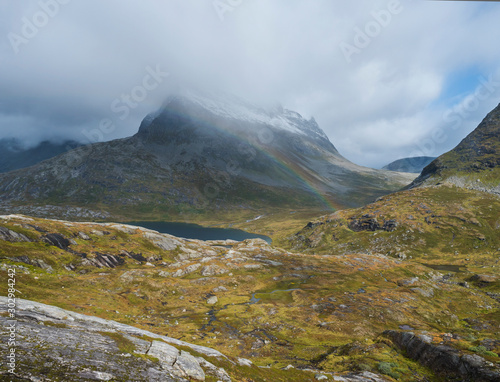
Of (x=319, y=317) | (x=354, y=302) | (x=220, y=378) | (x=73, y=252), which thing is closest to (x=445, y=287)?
(x=354, y=302)

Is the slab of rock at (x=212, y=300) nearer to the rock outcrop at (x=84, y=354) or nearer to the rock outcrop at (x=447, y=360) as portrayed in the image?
the rock outcrop at (x=447, y=360)

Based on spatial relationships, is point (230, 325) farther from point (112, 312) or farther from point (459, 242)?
point (459, 242)

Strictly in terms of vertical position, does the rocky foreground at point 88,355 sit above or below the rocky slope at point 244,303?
above

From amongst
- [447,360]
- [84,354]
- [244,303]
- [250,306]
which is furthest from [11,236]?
[447,360]

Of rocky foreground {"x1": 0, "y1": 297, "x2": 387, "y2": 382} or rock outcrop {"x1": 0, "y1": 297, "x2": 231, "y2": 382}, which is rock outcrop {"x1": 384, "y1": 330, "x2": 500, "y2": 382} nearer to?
rocky foreground {"x1": 0, "y1": 297, "x2": 387, "y2": 382}

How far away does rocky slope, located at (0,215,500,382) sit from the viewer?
33.0 m

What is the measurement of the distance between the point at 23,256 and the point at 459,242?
230 m

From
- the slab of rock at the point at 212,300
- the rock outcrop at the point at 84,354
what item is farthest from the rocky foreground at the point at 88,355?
the slab of rock at the point at 212,300

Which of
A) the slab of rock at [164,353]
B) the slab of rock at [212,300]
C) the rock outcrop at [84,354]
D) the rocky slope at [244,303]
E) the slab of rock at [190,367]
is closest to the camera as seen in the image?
the rock outcrop at [84,354]

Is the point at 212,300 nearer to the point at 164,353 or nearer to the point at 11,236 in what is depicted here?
the point at 164,353

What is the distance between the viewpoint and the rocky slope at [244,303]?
33.0 metres

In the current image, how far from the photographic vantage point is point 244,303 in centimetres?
8456

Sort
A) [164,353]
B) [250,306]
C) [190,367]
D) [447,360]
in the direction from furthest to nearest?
[250,306], [447,360], [164,353], [190,367]

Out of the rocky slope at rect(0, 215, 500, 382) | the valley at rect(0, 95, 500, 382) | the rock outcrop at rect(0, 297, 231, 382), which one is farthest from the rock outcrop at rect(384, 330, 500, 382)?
the rock outcrop at rect(0, 297, 231, 382)
